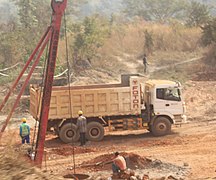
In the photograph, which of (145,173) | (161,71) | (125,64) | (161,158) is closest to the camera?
(145,173)

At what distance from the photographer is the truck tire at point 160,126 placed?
2016 cm

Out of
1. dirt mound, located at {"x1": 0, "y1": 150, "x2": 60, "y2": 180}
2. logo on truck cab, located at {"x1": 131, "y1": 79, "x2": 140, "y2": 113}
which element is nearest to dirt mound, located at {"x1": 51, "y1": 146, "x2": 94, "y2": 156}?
logo on truck cab, located at {"x1": 131, "y1": 79, "x2": 140, "y2": 113}

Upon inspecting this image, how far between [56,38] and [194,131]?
10.4m

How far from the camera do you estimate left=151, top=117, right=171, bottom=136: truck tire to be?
66.1 feet

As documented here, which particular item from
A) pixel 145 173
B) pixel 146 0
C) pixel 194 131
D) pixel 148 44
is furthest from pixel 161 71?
pixel 146 0

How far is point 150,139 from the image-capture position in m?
20.2

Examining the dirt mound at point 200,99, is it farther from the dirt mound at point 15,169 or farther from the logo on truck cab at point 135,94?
the dirt mound at point 15,169

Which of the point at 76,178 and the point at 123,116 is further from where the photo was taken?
the point at 123,116

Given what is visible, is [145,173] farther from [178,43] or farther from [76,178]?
[178,43]

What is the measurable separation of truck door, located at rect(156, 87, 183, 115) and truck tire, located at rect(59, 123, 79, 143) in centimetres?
365

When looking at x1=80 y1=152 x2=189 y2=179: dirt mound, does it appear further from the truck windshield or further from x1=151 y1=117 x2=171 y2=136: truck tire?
the truck windshield

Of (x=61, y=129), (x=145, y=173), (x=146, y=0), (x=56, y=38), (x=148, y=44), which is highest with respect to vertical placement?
(x=146, y=0)

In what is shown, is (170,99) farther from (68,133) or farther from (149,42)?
(149,42)

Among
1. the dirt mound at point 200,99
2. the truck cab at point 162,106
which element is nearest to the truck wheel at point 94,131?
the truck cab at point 162,106
